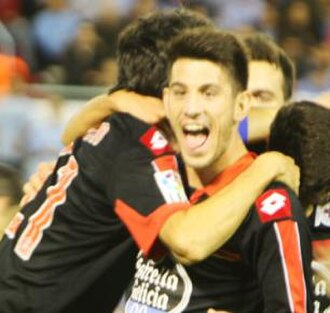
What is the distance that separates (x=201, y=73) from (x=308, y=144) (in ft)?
1.31

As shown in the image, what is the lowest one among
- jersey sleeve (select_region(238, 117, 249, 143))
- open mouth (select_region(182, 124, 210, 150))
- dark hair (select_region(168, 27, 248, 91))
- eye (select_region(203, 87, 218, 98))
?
jersey sleeve (select_region(238, 117, 249, 143))

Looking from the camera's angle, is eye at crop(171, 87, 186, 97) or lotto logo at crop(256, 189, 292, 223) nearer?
lotto logo at crop(256, 189, 292, 223)

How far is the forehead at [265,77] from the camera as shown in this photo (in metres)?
5.12

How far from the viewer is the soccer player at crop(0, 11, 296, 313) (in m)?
3.94

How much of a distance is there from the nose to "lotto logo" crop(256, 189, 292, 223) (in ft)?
1.06

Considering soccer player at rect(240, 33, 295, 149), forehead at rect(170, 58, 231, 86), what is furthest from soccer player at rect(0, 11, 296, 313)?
soccer player at rect(240, 33, 295, 149)

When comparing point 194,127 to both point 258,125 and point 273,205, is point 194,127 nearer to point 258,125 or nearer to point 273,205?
point 273,205

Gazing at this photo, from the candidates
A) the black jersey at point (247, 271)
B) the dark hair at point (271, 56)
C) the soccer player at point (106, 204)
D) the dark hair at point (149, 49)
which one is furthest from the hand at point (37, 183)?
the dark hair at point (271, 56)

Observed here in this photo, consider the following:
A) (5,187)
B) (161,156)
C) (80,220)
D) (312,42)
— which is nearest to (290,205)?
(161,156)

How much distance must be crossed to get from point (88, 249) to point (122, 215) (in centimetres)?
26

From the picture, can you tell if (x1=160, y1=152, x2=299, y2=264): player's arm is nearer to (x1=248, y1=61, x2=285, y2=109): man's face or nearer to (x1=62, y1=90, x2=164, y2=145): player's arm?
(x1=62, y1=90, x2=164, y2=145): player's arm

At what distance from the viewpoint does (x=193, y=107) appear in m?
3.96

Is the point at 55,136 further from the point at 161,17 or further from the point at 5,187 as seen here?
the point at 161,17

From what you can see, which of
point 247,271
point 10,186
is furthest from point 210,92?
point 10,186
